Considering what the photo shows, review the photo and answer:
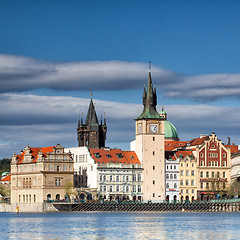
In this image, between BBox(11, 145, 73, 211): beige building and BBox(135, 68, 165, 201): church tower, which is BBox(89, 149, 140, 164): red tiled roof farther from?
BBox(11, 145, 73, 211): beige building

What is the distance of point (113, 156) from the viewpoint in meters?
178

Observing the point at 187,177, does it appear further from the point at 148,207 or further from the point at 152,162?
the point at 148,207

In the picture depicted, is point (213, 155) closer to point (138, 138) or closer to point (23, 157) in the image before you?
point (138, 138)

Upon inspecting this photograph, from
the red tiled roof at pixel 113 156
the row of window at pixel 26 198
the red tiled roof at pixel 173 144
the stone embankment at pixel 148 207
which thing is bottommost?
the stone embankment at pixel 148 207

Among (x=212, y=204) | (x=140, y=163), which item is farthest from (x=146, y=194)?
(x=212, y=204)

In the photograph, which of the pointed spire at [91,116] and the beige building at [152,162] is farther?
the pointed spire at [91,116]

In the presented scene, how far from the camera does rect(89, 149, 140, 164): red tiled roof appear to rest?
576 ft

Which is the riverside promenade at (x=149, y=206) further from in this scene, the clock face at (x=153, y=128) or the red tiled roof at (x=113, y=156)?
the clock face at (x=153, y=128)

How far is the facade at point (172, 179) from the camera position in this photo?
17862cm

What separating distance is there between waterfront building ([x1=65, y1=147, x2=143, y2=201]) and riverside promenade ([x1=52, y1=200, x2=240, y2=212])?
1078 cm

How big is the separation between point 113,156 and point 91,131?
11330mm

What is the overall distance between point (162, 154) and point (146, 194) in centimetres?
825

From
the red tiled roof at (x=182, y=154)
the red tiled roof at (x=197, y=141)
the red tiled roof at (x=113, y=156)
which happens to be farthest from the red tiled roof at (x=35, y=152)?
the red tiled roof at (x=197, y=141)

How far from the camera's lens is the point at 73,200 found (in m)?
163
